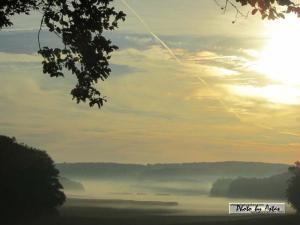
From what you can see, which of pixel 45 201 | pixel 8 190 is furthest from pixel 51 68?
pixel 45 201

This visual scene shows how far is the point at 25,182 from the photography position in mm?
103500

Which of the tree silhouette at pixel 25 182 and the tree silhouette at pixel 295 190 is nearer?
the tree silhouette at pixel 25 182

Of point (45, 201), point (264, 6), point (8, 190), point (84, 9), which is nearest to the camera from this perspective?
point (264, 6)

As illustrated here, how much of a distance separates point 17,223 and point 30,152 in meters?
13.5

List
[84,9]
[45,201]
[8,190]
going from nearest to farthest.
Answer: [84,9]
[8,190]
[45,201]

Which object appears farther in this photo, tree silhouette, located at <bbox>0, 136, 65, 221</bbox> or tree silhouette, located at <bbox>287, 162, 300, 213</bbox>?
tree silhouette, located at <bbox>287, 162, 300, 213</bbox>

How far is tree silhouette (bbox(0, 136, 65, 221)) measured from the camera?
332 ft

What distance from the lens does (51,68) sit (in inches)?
805

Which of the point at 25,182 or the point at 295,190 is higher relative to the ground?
the point at 295,190

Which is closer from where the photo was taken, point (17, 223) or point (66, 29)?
point (66, 29)

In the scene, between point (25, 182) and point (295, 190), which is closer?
point (25, 182)

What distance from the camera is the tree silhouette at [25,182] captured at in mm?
101188

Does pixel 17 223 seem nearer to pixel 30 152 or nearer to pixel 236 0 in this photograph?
pixel 30 152

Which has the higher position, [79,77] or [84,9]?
[84,9]
